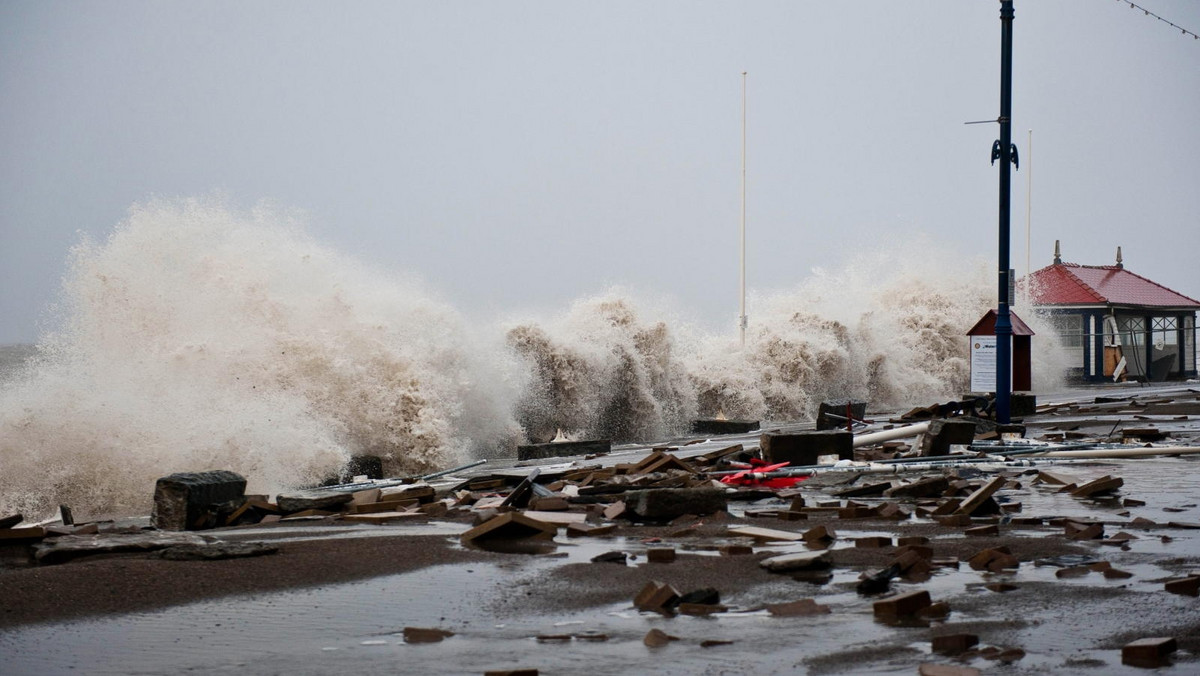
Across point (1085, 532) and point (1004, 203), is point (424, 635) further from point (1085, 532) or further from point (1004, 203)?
point (1004, 203)

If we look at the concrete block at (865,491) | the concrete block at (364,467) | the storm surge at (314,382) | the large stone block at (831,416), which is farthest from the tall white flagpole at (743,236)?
the concrete block at (865,491)

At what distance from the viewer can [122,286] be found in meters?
20.3

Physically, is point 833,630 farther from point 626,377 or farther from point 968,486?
point 626,377

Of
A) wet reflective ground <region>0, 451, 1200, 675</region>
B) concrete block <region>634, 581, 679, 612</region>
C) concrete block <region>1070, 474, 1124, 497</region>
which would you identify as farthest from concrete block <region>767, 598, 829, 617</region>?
concrete block <region>1070, 474, 1124, 497</region>

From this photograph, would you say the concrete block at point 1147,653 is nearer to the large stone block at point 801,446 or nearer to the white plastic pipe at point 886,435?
the large stone block at point 801,446

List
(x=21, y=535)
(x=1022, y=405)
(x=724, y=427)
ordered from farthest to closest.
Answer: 1. (x=724, y=427)
2. (x=1022, y=405)
3. (x=21, y=535)

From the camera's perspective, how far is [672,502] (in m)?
8.44

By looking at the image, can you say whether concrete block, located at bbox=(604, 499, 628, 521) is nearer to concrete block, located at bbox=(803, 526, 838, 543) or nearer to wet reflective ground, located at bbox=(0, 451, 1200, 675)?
concrete block, located at bbox=(803, 526, 838, 543)

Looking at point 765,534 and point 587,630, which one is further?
point 765,534

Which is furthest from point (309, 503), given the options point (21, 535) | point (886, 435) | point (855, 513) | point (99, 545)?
point (886, 435)

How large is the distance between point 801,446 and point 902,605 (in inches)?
292

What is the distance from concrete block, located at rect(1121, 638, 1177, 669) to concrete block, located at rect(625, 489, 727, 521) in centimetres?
454

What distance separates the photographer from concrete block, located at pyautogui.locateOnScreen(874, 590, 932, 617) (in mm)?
4801

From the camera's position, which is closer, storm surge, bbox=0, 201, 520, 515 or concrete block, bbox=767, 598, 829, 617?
concrete block, bbox=767, 598, 829, 617
